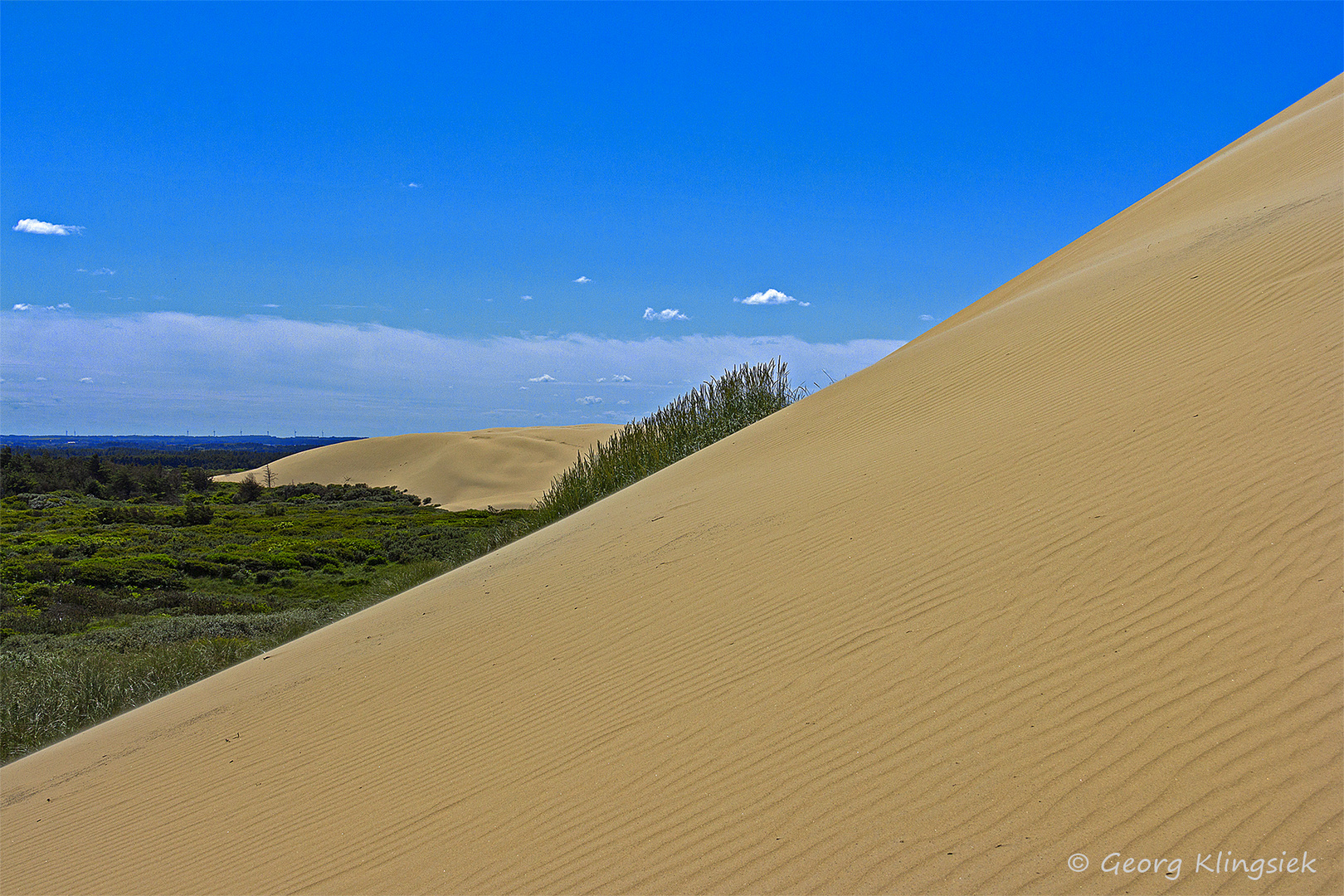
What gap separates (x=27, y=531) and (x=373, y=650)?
84.1ft

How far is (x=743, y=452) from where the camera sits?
10.6 m

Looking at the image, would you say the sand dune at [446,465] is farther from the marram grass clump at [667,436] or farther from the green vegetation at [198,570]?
the marram grass clump at [667,436]

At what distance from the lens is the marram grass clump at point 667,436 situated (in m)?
15.5

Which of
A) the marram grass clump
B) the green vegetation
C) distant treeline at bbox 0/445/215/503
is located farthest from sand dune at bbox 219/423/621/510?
the marram grass clump

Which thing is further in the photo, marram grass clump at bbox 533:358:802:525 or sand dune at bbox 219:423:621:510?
sand dune at bbox 219:423:621:510

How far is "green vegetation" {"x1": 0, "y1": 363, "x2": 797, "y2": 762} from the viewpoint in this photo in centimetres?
963

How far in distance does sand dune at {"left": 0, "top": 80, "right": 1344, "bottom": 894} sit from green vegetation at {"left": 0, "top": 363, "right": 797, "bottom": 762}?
213cm

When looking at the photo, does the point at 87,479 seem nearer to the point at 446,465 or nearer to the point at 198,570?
the point at 446,465

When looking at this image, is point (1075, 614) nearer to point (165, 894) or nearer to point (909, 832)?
point (909, 832)

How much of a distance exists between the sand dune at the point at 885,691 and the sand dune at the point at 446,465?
4136 centimetres

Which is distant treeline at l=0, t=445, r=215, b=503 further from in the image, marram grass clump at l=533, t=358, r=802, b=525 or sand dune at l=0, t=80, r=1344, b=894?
sand dune at l=0, t=80, r=1344, b=894

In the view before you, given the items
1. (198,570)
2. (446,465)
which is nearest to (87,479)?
(446,465)

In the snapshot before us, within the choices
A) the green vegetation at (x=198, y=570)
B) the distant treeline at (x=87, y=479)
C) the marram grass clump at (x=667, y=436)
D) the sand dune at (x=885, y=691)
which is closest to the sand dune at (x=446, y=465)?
the distant treeline at (x=87, y=479)

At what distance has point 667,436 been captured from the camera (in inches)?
635
